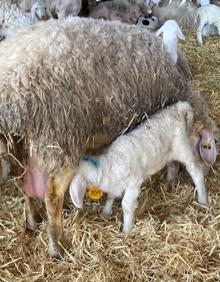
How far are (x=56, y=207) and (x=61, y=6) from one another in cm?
447

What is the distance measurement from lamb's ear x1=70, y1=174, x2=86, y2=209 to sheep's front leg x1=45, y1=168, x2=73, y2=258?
48 mm

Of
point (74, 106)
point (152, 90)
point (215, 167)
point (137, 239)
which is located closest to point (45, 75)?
point (74, 106)

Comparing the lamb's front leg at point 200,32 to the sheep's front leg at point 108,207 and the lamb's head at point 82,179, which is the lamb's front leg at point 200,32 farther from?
the lamb's head at point 82,179

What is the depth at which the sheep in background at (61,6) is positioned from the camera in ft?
21.9

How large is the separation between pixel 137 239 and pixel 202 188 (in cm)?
72

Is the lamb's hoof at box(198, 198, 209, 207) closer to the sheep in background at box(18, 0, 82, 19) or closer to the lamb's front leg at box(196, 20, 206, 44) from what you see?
the lamb's front leg at box(196, 20, 206, 44)

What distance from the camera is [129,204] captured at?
10.1ft

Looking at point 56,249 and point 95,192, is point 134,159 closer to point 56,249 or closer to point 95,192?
point 95,192

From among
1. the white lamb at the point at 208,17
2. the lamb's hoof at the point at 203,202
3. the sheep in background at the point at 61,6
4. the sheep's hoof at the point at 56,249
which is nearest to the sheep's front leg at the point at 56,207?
the sheep's hoof at the point at 56,249

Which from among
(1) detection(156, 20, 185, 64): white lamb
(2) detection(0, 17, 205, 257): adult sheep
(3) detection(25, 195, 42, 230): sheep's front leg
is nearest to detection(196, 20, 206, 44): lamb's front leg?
(1) detection(156, 20, 185, 64): white lamb

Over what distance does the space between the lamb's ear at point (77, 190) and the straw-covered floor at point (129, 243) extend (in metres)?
0.25

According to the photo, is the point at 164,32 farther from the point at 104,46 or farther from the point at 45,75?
the point at 45,75

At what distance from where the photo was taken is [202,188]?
3.49 meters

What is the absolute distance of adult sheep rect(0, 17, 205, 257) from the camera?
2.67 m
